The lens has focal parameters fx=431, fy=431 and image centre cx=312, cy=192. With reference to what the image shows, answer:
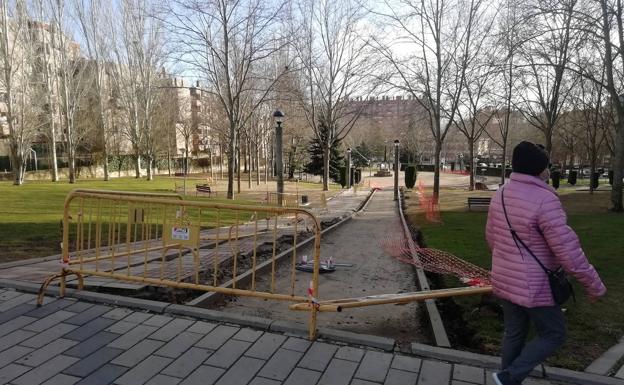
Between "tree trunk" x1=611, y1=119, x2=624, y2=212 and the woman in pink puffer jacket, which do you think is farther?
"tree trunk" x1=611, y1=119, x2=624, y2=212

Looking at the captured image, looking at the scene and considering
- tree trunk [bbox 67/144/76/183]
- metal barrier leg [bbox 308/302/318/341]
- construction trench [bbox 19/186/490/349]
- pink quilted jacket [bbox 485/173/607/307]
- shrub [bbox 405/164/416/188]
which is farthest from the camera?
shrub [bbox 405/164/416/188]

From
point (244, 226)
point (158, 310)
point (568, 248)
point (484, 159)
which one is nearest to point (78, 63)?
point (244, 226)

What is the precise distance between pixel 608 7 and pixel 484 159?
88513mm

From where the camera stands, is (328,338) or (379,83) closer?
(328,338)

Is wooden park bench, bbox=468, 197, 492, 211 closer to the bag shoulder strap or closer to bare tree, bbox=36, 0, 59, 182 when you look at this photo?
the bag shoulder strap

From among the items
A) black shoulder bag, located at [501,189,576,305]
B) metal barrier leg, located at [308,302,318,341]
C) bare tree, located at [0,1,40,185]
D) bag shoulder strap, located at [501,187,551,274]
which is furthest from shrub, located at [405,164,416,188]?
black shoulder bag, located at [501,189,576,305]

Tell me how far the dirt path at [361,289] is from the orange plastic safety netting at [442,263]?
0.73 ft

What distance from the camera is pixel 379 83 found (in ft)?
91.4

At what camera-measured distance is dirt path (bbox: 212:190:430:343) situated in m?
4.71

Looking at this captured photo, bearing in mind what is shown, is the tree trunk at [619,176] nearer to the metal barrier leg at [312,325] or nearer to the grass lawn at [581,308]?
the grass lawn at [581,308]

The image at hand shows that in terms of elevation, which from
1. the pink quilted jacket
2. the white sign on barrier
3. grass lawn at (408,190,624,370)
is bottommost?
grass lawn at (408,190,624,370)

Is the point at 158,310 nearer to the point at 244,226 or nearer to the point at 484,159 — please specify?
the point at 244,226

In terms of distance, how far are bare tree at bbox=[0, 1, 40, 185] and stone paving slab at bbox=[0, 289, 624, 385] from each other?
3274 cm

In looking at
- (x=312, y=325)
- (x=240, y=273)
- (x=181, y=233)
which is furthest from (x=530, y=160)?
(x=240, y=273)
